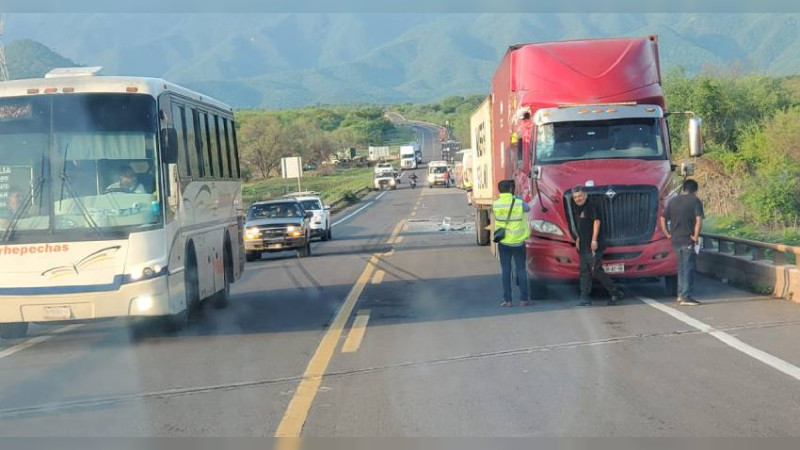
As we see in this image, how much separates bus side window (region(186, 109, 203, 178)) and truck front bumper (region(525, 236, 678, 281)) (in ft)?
16.6

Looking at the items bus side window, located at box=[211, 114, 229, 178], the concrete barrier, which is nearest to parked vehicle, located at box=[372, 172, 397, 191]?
the concrete barrier

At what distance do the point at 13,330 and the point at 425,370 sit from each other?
6.20 metres

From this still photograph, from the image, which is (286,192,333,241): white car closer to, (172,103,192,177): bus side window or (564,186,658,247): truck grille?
(564,186,658,247): truck grille

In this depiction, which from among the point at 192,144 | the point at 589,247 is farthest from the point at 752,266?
the point at 192,144

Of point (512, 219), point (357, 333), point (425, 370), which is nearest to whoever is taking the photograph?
point (425, 370)

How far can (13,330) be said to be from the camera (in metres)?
12.4

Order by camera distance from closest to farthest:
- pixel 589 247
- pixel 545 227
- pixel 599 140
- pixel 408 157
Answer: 1. pixel 589 247
2. pixel 545 227
3. pixel 599 140
4. pixel 408 157

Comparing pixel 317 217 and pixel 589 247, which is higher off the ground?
pixel 589 247

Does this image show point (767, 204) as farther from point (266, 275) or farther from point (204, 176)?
point (204, 176)

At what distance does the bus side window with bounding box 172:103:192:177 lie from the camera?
12.1 metres

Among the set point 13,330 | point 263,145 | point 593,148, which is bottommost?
point 13,330

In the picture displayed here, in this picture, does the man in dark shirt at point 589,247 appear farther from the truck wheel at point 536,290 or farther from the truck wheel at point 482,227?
the truck wheel at point 482,227

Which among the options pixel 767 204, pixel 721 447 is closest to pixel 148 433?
pixel 721 447

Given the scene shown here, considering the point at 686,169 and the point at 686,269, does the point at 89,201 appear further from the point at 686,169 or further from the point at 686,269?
the point at 686,169
